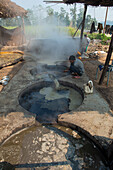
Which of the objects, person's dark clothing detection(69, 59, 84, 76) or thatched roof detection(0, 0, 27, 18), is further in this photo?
thatched roof detection(0, 0, 27, 18)

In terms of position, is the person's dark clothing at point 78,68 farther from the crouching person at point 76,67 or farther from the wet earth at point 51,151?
the wet earth at point 51,151

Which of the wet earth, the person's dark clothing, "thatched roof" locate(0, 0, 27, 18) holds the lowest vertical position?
the wet earth

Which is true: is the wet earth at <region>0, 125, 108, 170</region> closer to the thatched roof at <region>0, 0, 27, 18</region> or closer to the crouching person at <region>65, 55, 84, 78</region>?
the crouching person at <region>65, 55, 84, 78</region>

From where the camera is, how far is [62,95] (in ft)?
16.5

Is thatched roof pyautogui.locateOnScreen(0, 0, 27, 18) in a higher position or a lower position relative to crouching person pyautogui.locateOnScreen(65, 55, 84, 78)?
higher

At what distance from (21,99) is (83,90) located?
2621 mm

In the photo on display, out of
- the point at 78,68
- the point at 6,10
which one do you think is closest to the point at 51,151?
the point at 78,68

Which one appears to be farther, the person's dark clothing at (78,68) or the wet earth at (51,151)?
the person's dark clothing at (78,68)

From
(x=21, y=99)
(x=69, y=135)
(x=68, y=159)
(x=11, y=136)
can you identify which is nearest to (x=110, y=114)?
(x=69, y=135)

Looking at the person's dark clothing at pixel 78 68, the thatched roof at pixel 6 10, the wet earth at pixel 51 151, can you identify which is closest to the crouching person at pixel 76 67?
the person's dark clothing at pixel 78 68

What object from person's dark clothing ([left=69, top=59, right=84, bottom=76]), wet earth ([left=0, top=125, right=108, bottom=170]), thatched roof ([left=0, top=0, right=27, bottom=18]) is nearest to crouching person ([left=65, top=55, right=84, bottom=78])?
person's dark clothing ([left=69, top=59, right=84, bottom=76])

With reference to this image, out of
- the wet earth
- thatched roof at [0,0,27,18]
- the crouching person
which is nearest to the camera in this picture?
the wet earth

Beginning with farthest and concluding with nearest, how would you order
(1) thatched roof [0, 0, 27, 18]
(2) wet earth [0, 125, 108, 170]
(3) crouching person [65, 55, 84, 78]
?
(1) thatched roof [0, 0, 27, 18] < (3) crouching person [65, 55, 84, 78] < (2) wet earth [0, 125, 108, 170]

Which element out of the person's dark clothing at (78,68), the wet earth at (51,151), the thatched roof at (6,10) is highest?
the thatched roof at (6,10)
